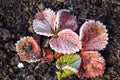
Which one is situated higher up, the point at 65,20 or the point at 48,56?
the point at 65,20

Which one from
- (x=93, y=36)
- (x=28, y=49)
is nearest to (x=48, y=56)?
(x=28, y=49)

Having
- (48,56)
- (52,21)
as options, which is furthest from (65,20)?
(48,56)

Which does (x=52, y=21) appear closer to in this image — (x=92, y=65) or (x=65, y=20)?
(x=65, y=20)

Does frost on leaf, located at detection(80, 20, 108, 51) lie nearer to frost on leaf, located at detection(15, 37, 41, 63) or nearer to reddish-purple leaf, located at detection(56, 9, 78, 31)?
reddish-purple leaf, located at detection(56, 9, 78, 31)

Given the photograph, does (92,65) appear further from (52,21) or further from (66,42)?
(52,21)

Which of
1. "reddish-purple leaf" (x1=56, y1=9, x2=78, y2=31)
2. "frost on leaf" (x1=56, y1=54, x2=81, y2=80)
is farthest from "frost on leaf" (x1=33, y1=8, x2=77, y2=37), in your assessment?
"frost on leaf" (x1=56, y1=54, x2=81, y2=80)

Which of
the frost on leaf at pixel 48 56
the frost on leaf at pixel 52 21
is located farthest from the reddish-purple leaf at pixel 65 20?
the frost on leaf at pixel 48 56
